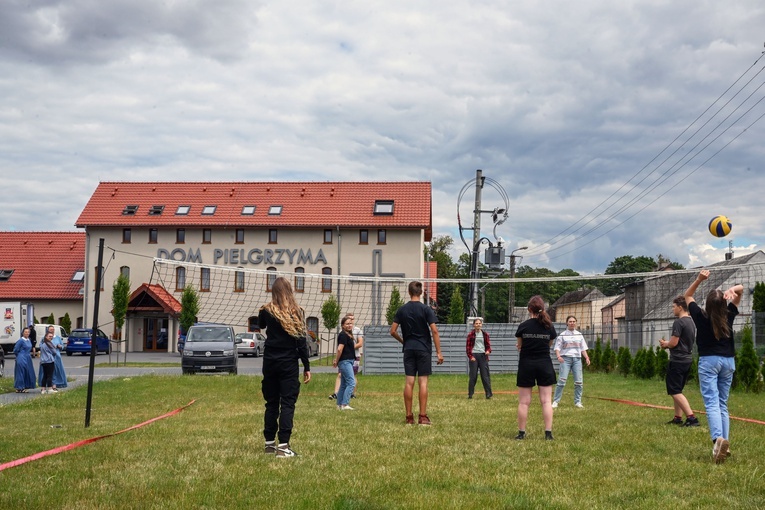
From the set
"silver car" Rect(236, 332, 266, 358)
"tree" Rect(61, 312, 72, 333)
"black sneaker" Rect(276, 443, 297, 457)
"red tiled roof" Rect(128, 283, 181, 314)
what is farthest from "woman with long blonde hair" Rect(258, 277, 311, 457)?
"tree" Rect(61, 312, 72, 333)

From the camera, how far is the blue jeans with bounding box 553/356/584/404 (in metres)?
15.1

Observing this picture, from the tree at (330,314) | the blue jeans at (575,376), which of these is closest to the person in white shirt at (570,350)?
the blue jeans at (575,376)

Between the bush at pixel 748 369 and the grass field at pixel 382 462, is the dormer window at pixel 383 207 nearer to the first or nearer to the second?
the bush at pixel 748 369

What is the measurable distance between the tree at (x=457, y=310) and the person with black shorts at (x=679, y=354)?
1210 inches

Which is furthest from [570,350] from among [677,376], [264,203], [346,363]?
[264,203]

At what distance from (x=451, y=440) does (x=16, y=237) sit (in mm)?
64956

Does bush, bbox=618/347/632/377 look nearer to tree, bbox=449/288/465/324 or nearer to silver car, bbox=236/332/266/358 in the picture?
tree, bbox=449/288/465/324

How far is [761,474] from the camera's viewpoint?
23.6 ft

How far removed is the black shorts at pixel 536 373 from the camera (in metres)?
9.91

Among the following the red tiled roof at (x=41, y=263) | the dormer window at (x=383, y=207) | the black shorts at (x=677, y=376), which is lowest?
the black shorts at (x=677, y=376)

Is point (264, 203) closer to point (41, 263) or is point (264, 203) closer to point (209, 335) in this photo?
point (41, 263)

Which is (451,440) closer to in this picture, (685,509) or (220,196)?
(685,509)

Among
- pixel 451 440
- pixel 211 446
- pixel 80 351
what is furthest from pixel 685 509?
pixel 80 351

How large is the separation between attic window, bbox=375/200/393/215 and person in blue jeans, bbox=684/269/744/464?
49.2 m
